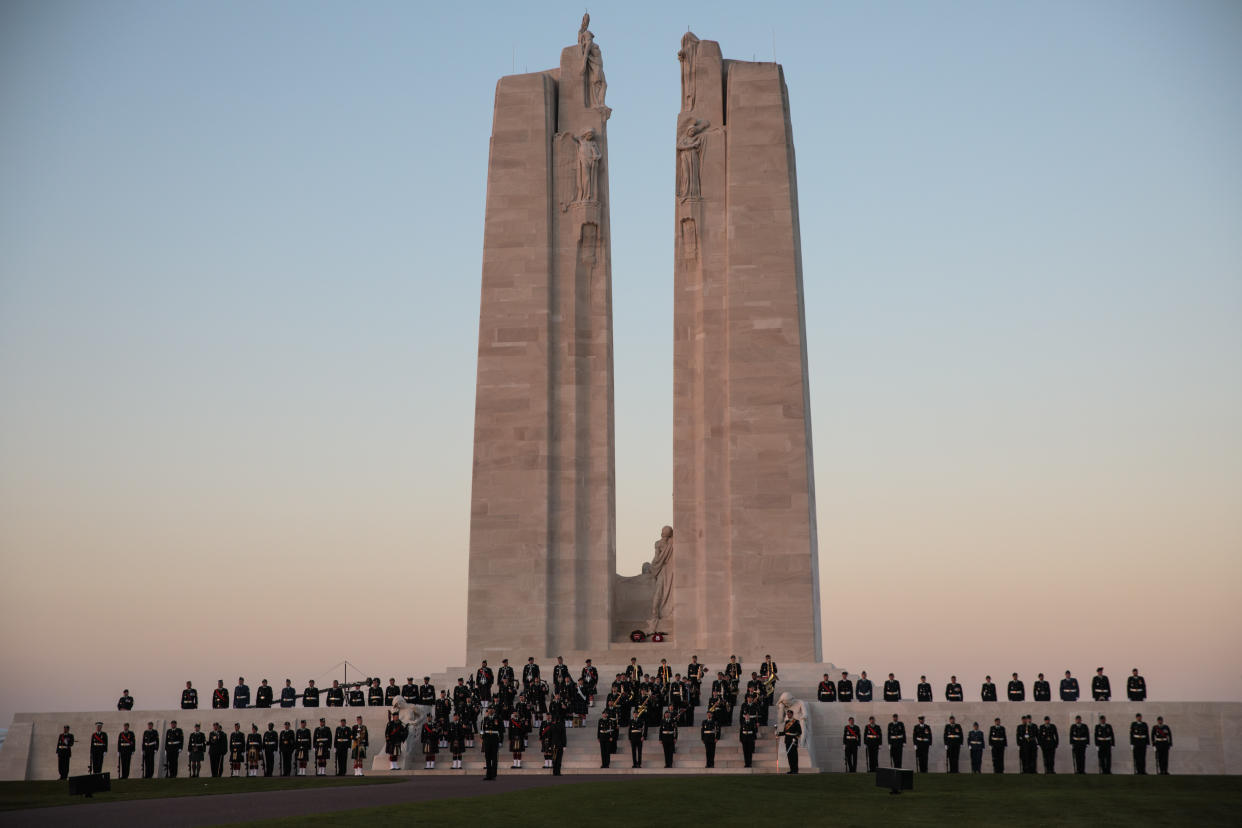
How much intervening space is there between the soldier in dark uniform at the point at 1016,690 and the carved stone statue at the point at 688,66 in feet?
54.9

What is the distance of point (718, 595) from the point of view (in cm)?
3325

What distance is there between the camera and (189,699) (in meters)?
→ 29.2

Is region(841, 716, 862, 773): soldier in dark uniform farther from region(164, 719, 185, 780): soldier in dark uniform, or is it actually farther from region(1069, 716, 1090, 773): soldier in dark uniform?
region(164, 719, 185, 780): soldier in dark uniform

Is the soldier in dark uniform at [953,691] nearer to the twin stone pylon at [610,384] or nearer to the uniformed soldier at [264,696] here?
the twin stone pylon at [610,384]

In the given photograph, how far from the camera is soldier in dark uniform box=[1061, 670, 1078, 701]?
89.7 ft

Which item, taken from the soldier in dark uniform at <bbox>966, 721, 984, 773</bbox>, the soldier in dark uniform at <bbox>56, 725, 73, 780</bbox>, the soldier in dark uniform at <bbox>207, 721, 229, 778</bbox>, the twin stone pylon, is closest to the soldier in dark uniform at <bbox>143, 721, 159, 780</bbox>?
the soldier in dark uniform at <bbox>207, 721, 229, 778</bbox>

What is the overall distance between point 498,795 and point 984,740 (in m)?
11.1

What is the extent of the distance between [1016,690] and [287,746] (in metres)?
14.1

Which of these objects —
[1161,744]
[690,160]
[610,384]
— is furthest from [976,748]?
[690,160]

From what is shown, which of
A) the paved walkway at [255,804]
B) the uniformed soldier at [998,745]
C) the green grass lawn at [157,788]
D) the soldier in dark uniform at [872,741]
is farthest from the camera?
the uniformed soldier at [998,745]

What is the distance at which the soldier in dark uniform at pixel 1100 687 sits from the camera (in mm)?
27031

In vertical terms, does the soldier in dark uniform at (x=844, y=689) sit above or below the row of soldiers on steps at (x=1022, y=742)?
above

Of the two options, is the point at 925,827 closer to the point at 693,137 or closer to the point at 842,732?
the point at 842,732

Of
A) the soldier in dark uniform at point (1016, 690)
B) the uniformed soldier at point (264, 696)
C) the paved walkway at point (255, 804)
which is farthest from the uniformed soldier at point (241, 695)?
the soldier in dark uniform at point (1016, 690)
